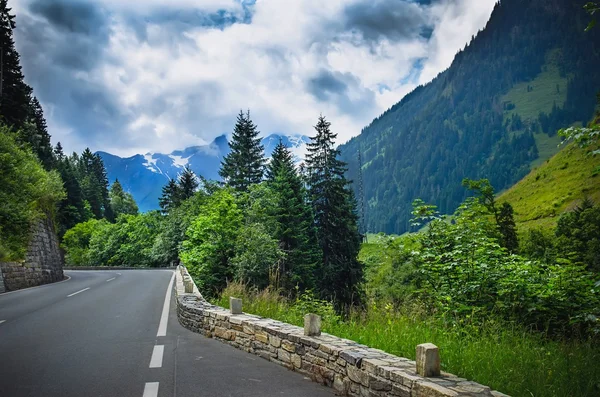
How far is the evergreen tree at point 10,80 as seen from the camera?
3547 cm

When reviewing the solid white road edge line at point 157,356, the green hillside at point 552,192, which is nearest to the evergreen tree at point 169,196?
the solid white road edge line at point 157,356

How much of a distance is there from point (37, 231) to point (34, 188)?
3.16 metres

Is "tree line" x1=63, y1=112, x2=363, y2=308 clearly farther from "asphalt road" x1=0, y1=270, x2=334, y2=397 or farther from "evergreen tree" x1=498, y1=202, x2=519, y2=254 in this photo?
"evergreen tree" x1=498, y1=202, x2=519, y2=254

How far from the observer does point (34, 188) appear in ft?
84.6

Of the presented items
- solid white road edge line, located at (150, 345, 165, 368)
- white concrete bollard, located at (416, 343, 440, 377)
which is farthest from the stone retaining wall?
solid white road edge line, located at (150, 345, 165, 368)

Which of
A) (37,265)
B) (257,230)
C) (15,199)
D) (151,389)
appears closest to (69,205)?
(37,265)

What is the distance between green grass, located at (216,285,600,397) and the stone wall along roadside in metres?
20.0

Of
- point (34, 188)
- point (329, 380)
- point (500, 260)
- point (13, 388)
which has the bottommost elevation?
point (13, 388)

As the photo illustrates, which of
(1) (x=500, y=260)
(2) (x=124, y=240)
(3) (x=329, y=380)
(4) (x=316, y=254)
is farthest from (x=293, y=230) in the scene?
(2) (x=124, y=240)

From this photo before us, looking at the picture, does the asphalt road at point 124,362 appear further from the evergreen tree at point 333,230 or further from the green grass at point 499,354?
the evergreen tree at point 333,230

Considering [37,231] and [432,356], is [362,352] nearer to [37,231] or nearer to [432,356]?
[432,356]

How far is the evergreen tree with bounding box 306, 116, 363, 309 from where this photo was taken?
39.5 m

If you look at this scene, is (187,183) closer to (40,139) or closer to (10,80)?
(40,139)

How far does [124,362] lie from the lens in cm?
711
